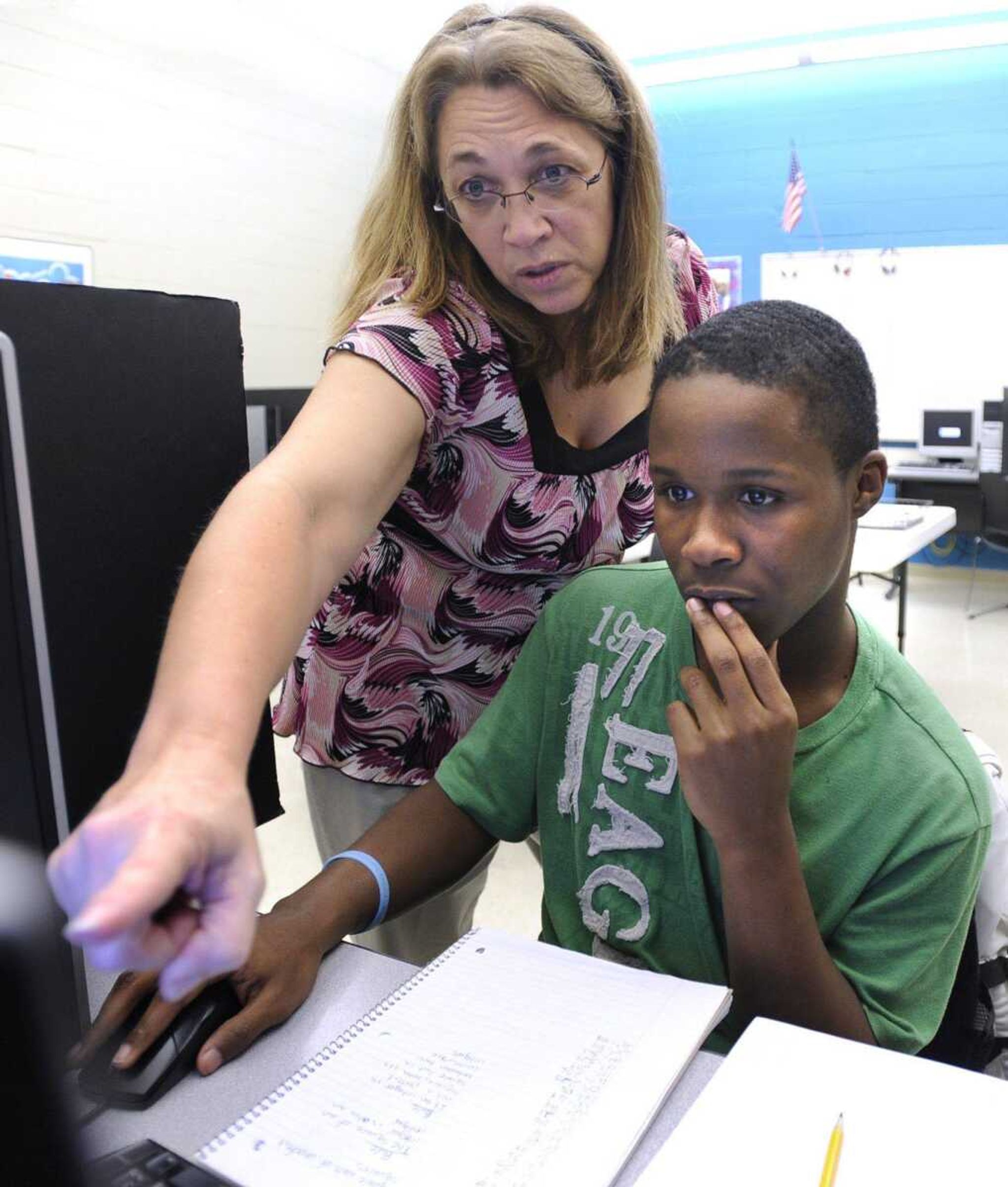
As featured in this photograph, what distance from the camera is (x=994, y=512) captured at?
5.04 m

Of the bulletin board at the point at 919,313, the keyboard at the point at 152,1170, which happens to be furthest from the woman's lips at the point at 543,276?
the bulletin board at the point at 919,313

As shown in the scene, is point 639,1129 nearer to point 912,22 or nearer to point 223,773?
point 223,773

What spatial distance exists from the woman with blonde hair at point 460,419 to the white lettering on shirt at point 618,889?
1.08 ft

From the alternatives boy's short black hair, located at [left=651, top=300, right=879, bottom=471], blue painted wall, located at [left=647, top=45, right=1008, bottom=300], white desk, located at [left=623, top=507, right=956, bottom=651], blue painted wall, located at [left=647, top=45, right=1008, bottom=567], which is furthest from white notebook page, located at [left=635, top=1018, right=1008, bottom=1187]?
blue painted wall, located at [left=647, top=45, right=1008, bottom=300]

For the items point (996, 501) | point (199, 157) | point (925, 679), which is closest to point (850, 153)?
point (996, 501)

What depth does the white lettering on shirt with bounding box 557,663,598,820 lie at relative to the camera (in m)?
0.96

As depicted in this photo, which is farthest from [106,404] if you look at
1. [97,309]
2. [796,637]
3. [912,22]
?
[912,22]

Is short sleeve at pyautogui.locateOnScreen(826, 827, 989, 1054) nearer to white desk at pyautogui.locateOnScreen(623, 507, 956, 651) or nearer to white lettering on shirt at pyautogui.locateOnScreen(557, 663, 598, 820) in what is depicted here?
white lettering on shirt at pyautogui.locateOnScreen(557, 663, 598, 820)

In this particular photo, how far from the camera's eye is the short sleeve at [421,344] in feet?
3.05

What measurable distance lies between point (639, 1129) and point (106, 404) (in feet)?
1.87

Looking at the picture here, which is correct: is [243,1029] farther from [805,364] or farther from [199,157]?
[199,157]

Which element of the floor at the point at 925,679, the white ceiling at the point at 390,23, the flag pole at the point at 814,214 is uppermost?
the white ceiling at the point at 390,23

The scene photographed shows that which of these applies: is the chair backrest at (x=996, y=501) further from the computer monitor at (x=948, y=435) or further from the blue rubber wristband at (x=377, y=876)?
the blue rubber wristband at (x=377, y=876)

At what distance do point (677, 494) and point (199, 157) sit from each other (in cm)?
461
